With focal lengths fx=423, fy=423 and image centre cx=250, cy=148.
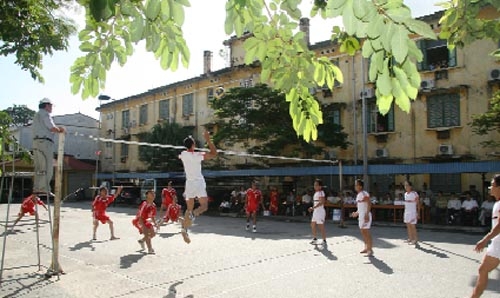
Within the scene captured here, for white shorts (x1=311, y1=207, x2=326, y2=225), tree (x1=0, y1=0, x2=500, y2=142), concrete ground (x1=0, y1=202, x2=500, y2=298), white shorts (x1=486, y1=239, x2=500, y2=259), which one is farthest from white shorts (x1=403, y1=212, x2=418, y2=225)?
tree (x1=0, y1=0, x2=500, y2=142)

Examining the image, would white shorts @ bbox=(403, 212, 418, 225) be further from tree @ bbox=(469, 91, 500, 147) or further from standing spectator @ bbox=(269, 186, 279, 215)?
standing spectator @ bbox=(269, 186, 279, 215)

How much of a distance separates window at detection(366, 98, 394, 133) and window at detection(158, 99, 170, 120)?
19.0 metres

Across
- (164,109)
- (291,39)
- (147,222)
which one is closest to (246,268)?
(147,222)

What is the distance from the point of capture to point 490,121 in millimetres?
18375

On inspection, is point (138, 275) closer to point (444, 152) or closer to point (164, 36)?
point (164, 36)

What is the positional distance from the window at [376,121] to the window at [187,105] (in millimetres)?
15613

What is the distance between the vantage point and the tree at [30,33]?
7172mm

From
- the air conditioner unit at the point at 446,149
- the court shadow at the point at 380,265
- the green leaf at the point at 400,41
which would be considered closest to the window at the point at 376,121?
the air conditioner unit at the point at 446,149

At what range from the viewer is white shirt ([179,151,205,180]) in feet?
27.4

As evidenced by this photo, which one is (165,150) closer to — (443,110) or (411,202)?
(443,110)

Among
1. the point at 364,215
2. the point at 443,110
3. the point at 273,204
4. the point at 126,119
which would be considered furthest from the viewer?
the point at 126,119

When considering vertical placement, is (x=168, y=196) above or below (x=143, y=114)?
below

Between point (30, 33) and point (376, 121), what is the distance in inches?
794

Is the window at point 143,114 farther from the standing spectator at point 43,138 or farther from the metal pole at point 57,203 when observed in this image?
the standing spectator at point 43,138
